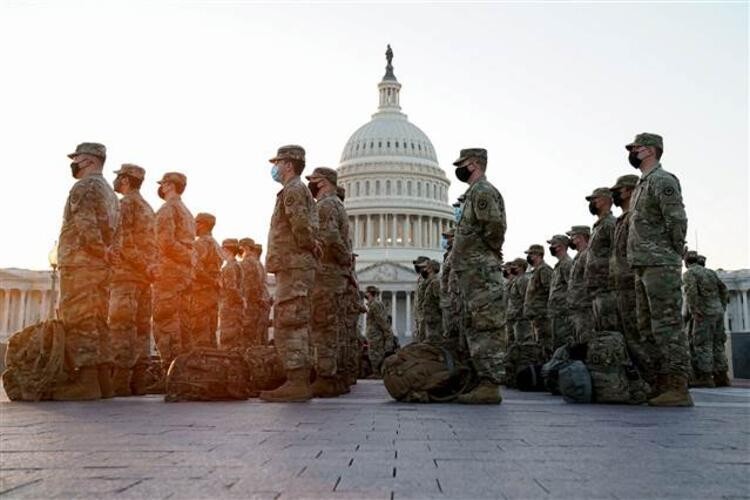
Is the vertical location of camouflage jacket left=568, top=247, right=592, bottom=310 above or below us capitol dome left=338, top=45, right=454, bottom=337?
below

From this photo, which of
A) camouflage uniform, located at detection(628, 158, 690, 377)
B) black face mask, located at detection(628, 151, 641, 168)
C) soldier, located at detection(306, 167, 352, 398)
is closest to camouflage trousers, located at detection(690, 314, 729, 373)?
camouflage uniform, located at detection(628, 158, 690, 377)

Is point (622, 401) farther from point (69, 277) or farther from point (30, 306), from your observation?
point (30, 306)

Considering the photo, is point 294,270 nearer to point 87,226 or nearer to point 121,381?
point 87,226

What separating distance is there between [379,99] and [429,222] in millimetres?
25417

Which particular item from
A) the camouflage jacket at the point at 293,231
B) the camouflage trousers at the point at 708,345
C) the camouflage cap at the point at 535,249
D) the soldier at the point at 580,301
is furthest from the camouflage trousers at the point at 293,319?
the camouflage trousers at the point at 708,345

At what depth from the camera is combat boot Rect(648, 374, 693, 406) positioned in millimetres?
7395

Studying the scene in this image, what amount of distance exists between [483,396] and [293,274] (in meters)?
2.55

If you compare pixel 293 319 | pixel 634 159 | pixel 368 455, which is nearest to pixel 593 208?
pixel 634 159

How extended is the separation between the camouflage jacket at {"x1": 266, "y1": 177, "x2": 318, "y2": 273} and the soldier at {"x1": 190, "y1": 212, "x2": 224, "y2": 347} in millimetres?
3864

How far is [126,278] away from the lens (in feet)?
29.6

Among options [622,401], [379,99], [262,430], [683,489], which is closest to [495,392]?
[622,401]

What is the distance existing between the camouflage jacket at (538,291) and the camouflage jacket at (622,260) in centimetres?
420

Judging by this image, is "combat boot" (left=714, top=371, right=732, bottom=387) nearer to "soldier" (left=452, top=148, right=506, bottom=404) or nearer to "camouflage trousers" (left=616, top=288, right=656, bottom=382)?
"camouflage trousers" (left=616, top=288, right=656, bottom=382)

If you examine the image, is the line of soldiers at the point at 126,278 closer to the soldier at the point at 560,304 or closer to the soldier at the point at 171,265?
the soldier at the point at 171,265
